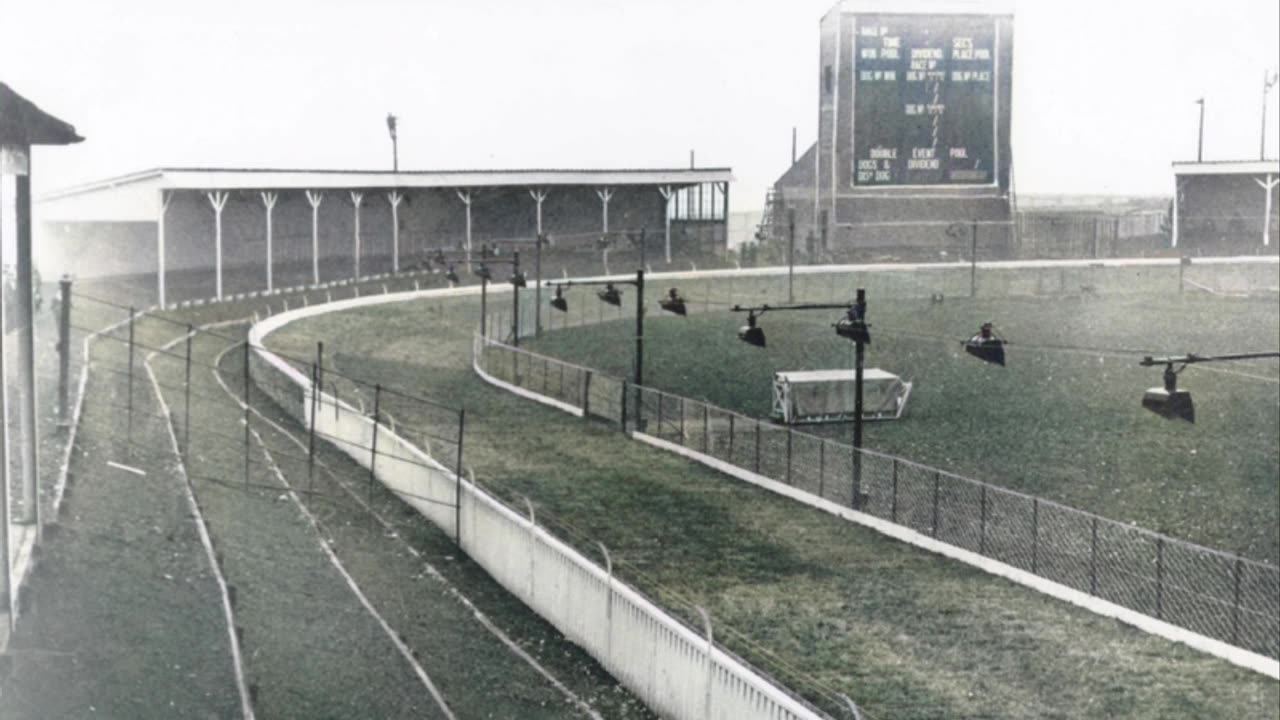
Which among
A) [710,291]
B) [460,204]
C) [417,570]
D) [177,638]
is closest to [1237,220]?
[710,291]

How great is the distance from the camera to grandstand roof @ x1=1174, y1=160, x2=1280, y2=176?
2532 inches

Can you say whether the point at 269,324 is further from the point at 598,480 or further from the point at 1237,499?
the point at 1237,499

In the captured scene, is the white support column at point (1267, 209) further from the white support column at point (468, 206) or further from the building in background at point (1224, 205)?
the white support column at point (468, 206)

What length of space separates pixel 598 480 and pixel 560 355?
15.6m

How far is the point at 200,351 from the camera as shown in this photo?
37.8 meters

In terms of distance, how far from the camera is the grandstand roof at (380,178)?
4316 cm

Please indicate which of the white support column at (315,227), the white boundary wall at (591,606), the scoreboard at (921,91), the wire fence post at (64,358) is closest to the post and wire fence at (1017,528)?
the white boundary wall at (591,606)

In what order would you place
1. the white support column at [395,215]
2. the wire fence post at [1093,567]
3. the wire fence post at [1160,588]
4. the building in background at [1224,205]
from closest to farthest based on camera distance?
the wire fence post at [1160,588] → the wire fence post at [1093,567] → the white support column at [395,215] → the building in background at [1224,205]

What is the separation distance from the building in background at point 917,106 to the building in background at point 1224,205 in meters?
11.0

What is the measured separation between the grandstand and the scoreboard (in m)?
7.25

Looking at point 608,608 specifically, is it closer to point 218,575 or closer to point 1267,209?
point 218,575

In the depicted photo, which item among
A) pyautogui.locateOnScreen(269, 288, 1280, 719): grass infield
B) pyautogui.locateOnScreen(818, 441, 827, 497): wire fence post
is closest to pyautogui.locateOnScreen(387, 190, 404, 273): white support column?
pyautogui.locateOnScreen(269, 288, 1280, 719): grass infield

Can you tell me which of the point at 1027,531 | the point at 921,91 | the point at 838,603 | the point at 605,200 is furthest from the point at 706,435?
the point at 921,91

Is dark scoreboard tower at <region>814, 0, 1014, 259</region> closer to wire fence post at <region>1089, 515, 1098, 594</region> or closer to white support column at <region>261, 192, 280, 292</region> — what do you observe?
white support column at <region>261, 192, 280, 292</region>
